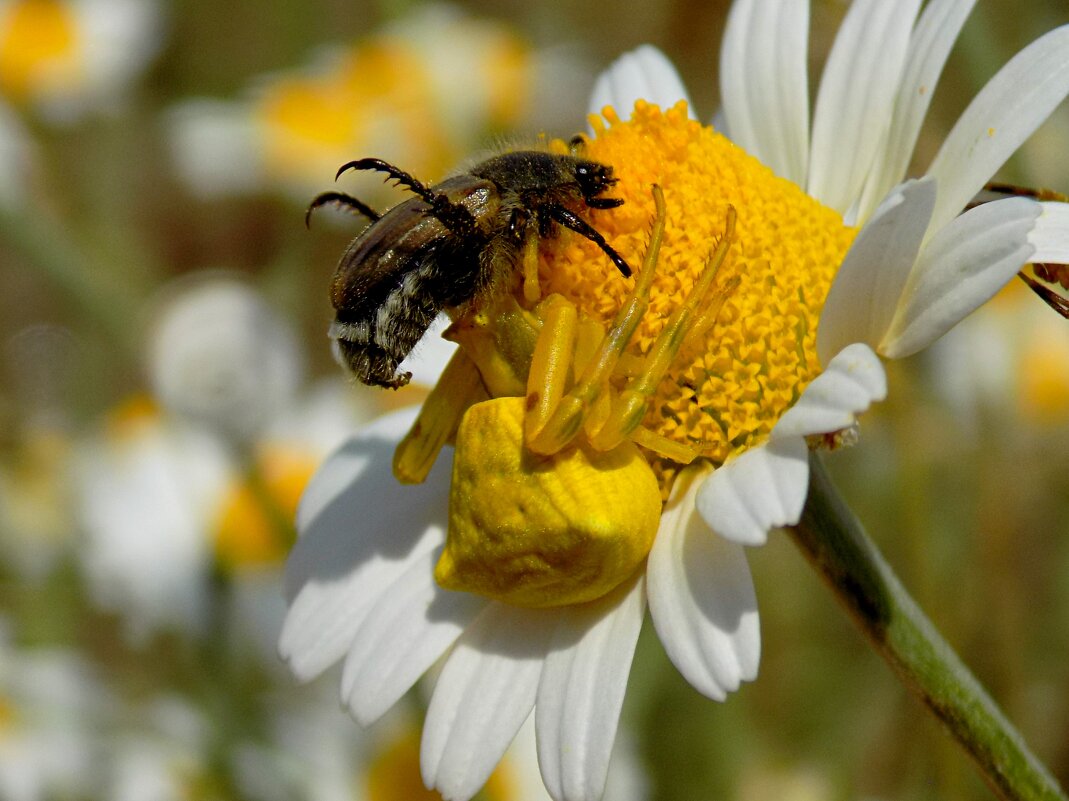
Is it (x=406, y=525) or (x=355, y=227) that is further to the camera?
(x=355, y=227)

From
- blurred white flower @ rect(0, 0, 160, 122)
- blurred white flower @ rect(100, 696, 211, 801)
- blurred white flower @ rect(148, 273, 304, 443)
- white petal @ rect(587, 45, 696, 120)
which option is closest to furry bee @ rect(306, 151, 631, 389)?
white petal @ rect(587, 45, 696, 120)

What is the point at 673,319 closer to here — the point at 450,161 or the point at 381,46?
the point at 450,161

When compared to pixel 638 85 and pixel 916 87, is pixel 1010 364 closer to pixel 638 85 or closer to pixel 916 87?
pixel 638 85

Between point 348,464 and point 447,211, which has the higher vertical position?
point 447,211

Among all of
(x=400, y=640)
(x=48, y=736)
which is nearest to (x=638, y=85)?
(x=400, y=640)

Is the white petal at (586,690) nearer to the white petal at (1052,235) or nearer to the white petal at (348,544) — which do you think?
the white petal at (348,544)

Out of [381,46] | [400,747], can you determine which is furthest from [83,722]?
[381,46]
